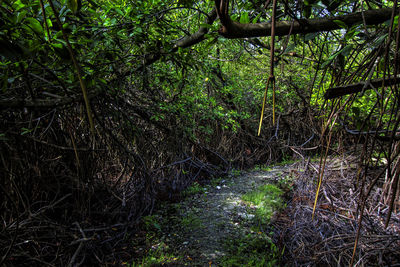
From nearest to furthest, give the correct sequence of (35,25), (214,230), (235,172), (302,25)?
(302,25)
(35,25)
(214,230)
(235,172)

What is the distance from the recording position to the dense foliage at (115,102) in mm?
1128

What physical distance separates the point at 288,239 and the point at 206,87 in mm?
4045

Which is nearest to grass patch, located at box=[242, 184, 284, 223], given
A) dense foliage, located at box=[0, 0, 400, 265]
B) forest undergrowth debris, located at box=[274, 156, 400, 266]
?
forest undergrowth debris, located at box=[274, 156, 400, 266]

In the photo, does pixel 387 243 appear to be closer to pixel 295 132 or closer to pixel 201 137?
pixel 201 137

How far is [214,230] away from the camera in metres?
2.98

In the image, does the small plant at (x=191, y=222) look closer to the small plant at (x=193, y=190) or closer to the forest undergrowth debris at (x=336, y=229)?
the small plant at (x=193, y=190)

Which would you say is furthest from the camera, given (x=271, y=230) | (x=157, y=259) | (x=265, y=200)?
(x=265, y=200)

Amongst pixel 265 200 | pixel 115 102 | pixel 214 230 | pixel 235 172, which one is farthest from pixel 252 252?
pixel 235 172

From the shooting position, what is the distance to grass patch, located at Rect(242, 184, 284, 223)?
3408 millimetres

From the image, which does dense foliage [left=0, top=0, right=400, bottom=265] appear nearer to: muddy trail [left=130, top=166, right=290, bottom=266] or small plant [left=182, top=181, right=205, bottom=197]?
small plant [left=182, top=181, right=205, bottom=197]

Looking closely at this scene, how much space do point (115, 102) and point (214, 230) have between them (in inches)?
80.6

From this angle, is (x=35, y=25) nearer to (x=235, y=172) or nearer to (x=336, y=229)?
(x=336, y=229)

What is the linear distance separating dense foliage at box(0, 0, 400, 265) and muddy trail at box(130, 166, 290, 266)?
34cm

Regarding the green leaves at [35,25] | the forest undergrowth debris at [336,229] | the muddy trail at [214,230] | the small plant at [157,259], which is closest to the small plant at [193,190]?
the muddy trail at [214,230]
